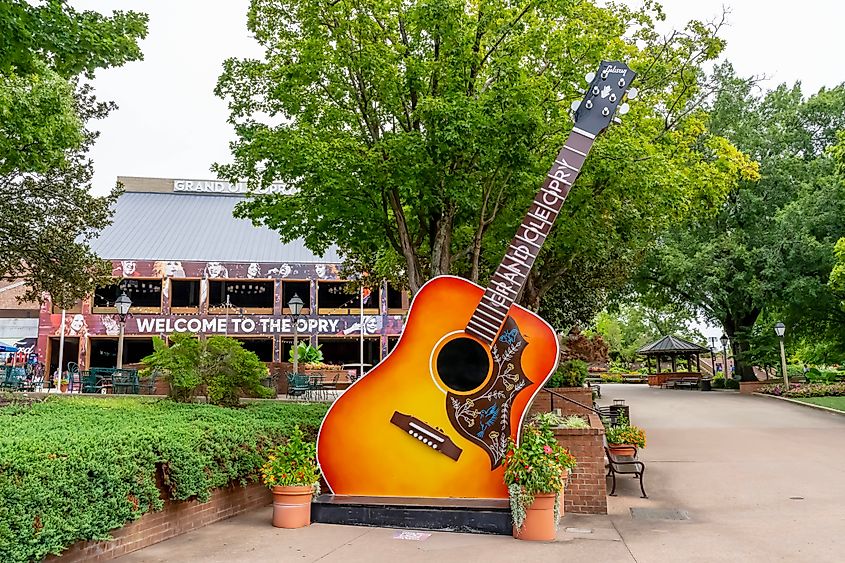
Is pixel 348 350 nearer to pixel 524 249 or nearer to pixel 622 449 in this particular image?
pixel 622 449

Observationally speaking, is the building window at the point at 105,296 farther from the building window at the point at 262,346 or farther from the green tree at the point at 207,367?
the green tree at the point at 207,367

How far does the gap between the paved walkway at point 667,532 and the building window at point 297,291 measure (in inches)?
1039

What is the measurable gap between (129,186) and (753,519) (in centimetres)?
4562

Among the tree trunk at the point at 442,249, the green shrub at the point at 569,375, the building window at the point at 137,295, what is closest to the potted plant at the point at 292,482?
the tree trunk at the point at 442,249

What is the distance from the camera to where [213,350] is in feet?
38.7

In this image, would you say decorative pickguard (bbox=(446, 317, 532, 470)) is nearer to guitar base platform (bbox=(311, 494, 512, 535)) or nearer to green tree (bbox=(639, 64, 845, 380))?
guitar base platform (bbox=(311, 494, 512, 535))

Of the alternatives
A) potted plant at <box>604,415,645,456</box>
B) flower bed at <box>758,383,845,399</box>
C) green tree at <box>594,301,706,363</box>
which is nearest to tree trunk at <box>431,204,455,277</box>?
potted plant at <box>604,415,645,456</box>

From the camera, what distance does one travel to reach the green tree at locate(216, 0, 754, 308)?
10.6m

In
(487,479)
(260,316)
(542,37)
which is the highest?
(542,37)

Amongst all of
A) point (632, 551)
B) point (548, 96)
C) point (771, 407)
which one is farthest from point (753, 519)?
point (771, 407)

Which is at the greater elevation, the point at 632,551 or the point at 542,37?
the point at 542,37

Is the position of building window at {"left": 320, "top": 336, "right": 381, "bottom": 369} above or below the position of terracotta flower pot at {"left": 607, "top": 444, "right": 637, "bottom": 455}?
above

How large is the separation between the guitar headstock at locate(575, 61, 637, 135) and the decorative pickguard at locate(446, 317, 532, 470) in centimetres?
275

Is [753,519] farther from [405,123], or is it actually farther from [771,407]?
[771,407]
